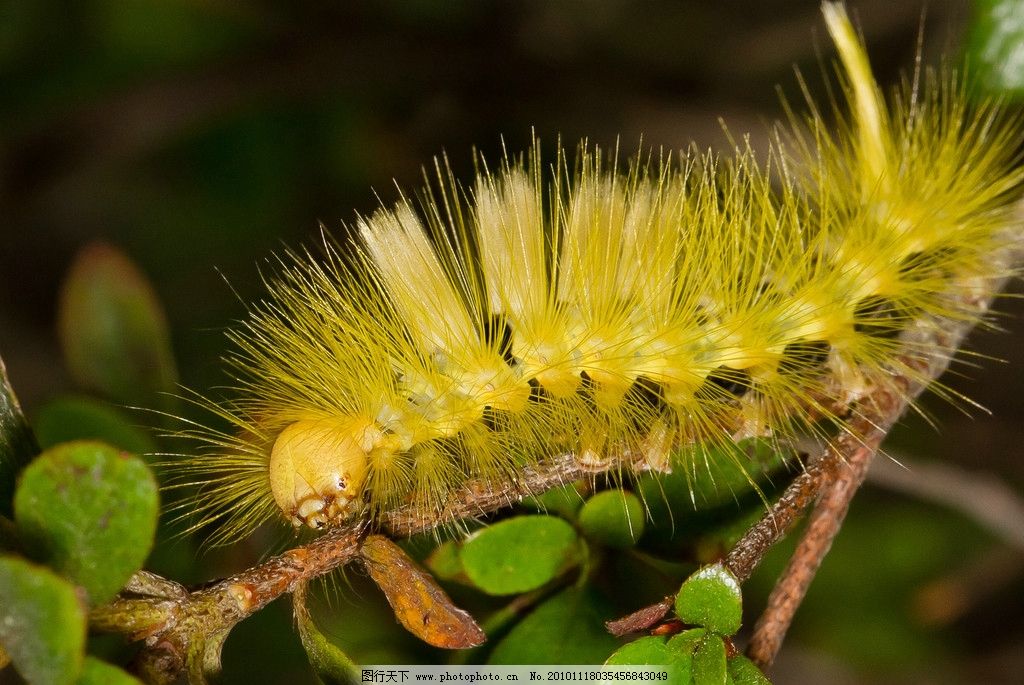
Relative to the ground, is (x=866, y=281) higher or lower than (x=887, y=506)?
higher

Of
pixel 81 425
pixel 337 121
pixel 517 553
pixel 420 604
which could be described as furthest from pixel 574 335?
pixel 337 121

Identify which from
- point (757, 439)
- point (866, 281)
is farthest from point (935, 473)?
point (757, 439)

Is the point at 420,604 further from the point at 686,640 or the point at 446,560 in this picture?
the point at 686,640

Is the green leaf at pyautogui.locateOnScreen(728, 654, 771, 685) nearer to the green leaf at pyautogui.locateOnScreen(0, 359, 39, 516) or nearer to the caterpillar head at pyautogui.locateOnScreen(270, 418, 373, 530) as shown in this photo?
the caterpillar head at pyautogui.locateOnScreen(270, 418, 373, 530)

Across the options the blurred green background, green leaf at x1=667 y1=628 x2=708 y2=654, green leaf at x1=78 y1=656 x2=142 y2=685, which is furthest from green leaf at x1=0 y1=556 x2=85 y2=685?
the blurred green background

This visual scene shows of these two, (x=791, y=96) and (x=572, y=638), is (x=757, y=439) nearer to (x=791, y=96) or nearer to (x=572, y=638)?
(x=572, y=638)

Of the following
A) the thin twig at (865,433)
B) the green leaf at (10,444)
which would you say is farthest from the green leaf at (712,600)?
the green leaf at (10,444)
